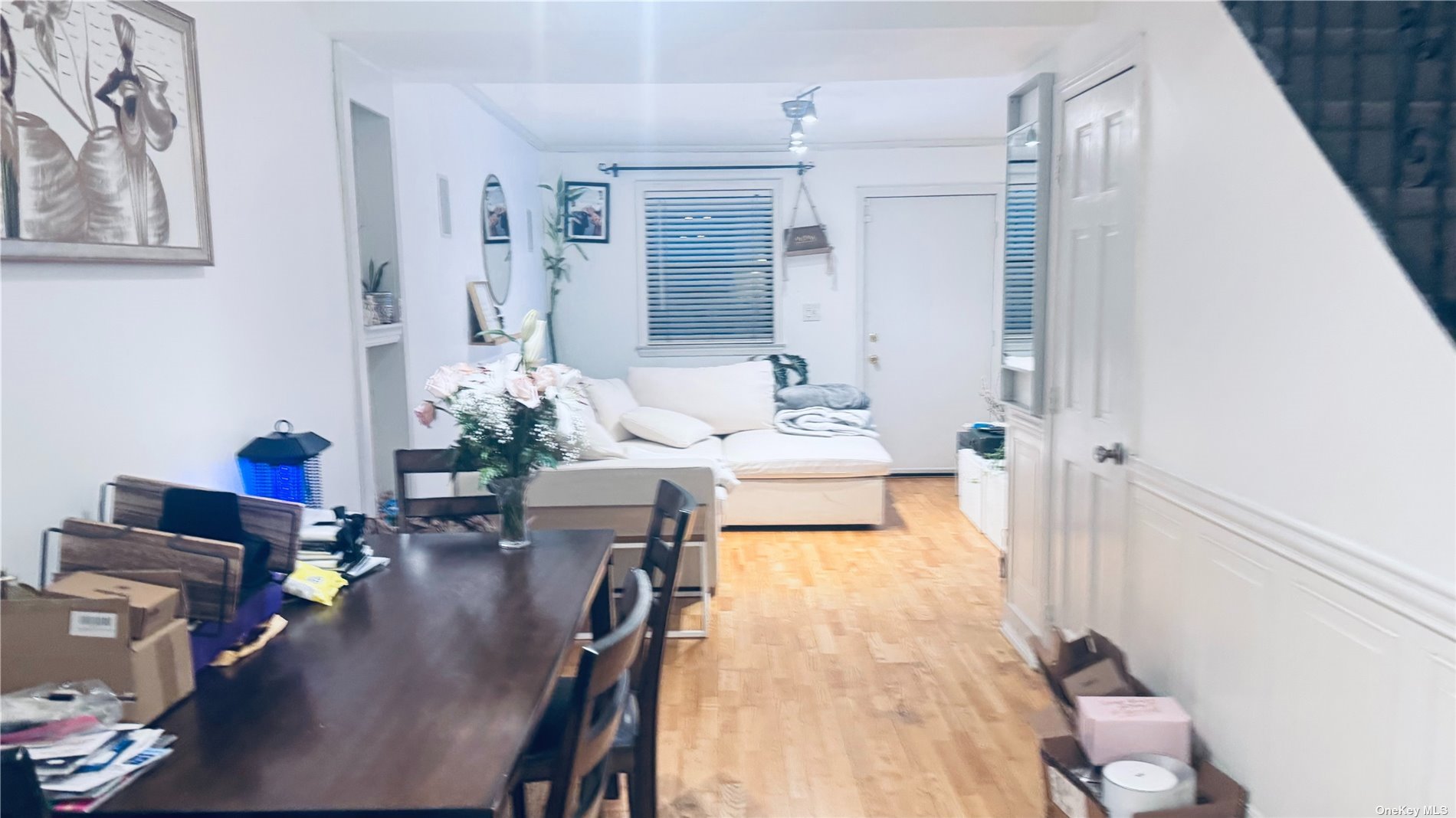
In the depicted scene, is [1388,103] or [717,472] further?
[717,472]

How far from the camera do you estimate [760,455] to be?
5168 mm

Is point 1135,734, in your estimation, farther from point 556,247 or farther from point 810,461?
point 556,247

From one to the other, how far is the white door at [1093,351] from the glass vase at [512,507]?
5.39 ft

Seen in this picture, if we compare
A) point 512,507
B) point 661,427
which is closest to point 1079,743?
point 512,507

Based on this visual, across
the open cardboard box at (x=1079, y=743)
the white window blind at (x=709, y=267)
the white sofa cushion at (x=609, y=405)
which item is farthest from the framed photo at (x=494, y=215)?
the open cardboard box at (x=1079, y=743)

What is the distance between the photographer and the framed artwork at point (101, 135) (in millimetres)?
1520

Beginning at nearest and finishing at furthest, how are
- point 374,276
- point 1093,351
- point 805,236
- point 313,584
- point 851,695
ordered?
1. point 313,584
2. point 1093,351
3. point 851,695
4. point 374,276
5. point 805,236

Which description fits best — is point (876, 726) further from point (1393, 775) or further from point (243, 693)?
point (243, 693)

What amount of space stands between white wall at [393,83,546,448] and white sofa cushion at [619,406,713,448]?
84 cm

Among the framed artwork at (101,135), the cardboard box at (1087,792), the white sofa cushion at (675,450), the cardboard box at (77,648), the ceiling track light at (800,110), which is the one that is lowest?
the cardboard box at (1087,792)

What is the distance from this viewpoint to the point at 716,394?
588cm

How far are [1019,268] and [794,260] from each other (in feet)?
10.00

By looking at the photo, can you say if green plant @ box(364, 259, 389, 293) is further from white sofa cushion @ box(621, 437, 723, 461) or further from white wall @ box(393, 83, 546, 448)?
white sofa cushion @ box(621, 437, 723, 461)

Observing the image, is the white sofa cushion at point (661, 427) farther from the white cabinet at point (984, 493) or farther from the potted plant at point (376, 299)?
the potted plant at point (376, 299)
